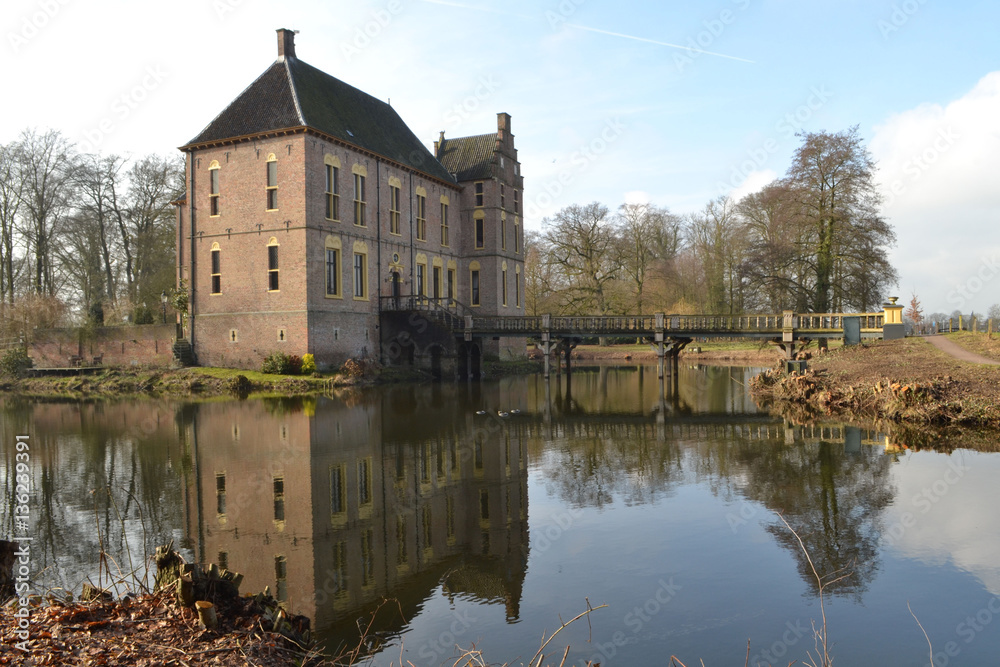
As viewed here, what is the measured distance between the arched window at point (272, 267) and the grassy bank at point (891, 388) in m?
17.7

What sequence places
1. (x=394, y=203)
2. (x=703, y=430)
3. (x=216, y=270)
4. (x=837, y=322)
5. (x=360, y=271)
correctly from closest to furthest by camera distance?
(x=703, y=430) → (x=837, y=322) → (x=216, y=270) → (x=360, y=271) → (x=394, y=203)

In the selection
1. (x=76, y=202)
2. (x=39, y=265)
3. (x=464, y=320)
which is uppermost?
(x=76, y=202)

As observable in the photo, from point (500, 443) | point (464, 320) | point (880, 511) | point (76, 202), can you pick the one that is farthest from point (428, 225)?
point (880, 511)

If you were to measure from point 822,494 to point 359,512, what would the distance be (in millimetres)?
5895

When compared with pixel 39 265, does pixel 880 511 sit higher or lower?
lower

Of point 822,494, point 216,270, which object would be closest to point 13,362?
point 216,270

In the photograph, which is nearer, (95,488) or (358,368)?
(95,488)

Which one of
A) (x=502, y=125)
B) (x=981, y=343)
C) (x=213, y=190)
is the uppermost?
(x=502, y=125)

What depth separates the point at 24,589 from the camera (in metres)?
5.59

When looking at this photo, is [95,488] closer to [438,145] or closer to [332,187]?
[332,187]

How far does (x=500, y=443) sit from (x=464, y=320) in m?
17.2

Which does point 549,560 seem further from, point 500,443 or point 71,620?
point 500,443

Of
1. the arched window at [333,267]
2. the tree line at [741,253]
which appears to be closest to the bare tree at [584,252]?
the tree line at [741,253]

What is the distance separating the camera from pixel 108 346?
30.0 metres
